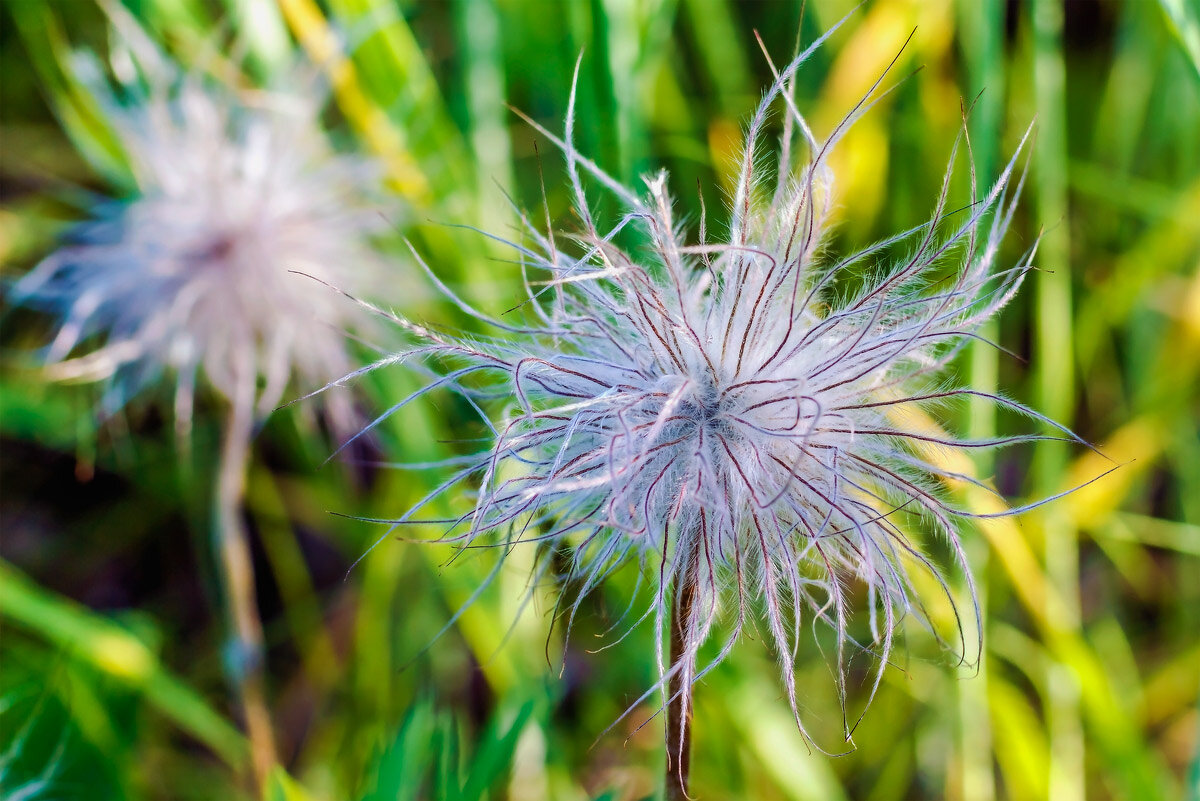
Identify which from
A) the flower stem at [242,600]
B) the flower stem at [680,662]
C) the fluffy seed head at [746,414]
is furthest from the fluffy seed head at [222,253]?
the flower stem at [680,662]

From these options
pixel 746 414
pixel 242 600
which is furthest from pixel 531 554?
pixel 746 414

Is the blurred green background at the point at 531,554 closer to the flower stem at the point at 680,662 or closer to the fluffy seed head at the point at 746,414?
the flower stem at the point at 680,662

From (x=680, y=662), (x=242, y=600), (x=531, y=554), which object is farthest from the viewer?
(x=242, y=600)

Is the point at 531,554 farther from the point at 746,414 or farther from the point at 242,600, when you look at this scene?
the point at 746,414

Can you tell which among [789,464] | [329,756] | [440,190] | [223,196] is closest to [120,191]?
[223,196]

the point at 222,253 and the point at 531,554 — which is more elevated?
the point at 222,253

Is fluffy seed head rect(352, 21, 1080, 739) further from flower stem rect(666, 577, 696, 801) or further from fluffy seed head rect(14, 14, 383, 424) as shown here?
fluffy seed head rect(14, 14, 383, 424)
